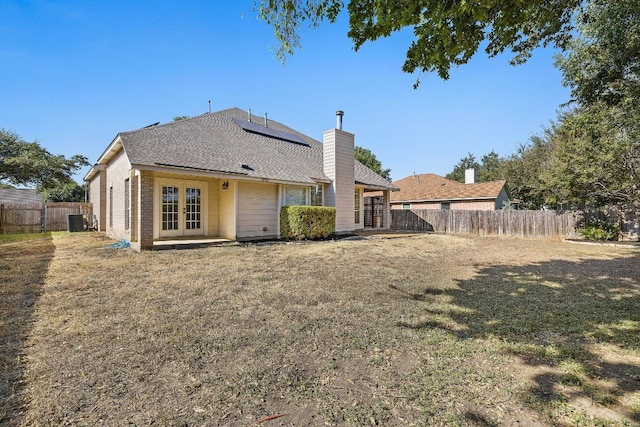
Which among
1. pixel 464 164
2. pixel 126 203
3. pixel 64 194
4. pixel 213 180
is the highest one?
pixel 464 164

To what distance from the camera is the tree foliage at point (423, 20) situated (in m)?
3.70

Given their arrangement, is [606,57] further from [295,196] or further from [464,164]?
[464,164]

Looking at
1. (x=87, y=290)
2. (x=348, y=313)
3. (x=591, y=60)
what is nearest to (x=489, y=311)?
(x=348, y=313)

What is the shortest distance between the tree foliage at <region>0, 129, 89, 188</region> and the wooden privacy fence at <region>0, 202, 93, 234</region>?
20.1 ft

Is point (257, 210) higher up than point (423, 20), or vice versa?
point (423, 20)

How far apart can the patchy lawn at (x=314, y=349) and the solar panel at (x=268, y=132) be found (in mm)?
10984

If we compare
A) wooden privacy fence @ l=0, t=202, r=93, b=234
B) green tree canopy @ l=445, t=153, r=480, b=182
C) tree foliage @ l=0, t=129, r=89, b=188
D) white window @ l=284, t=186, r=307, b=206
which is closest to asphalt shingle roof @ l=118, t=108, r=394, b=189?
white window @ l=284, t=186, r=307, b=206

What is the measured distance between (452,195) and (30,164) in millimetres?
32329

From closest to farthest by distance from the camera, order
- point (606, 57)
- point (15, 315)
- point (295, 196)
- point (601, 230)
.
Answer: point (15, 315) < point (606, 57) < point (295, 196) < point (601, 230)

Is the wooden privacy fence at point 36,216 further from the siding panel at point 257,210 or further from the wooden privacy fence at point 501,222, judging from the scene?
the wooden privacy fence at point 501,222

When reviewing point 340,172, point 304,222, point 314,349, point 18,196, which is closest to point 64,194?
point 18,196

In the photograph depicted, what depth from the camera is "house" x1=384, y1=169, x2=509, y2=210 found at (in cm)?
2314

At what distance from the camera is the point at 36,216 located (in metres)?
17.2

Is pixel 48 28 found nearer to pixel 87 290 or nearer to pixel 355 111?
pixel 87 290
